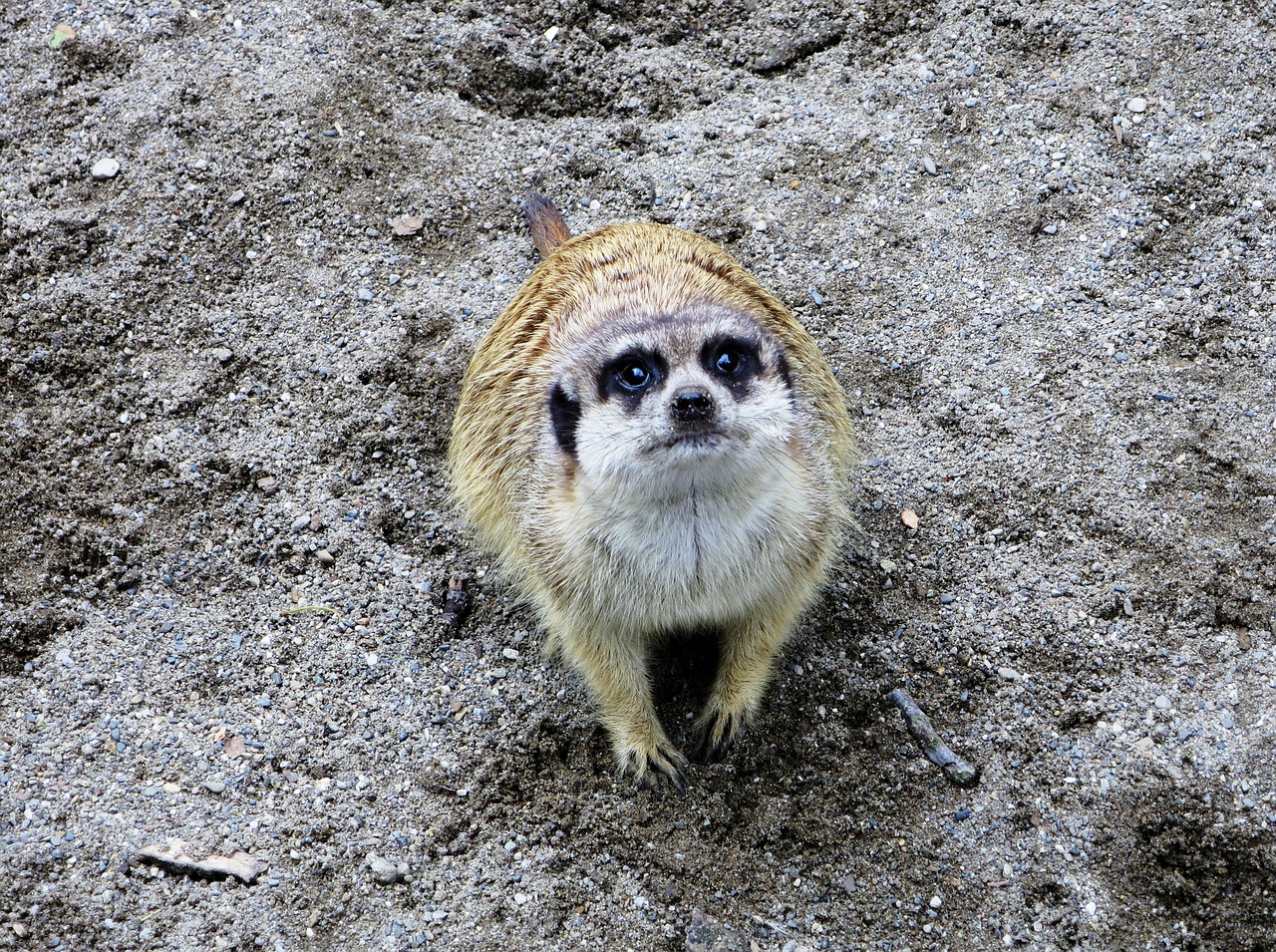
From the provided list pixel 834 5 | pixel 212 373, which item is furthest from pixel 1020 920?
pixel 834 5

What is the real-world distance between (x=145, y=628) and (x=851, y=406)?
107 inches

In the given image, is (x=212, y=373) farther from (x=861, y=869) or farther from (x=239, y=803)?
(x=861, y=869)

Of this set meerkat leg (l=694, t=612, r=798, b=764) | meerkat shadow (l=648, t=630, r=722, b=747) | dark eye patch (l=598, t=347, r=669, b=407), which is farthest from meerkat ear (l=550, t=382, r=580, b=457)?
meerkat shadow (l=648, t=630, r=722, b=747)

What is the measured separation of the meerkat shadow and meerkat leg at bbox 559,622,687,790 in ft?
0.43

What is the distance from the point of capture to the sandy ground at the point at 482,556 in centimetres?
332

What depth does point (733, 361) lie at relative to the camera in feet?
10.5

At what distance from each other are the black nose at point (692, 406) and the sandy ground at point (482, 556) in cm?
131

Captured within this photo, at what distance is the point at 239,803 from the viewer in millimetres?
3469

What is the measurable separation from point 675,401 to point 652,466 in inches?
8.7

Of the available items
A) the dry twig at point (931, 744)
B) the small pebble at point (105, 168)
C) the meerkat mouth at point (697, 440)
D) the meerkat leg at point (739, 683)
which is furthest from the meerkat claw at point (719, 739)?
the small pebble at point (105, 168)

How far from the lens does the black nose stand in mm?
2803

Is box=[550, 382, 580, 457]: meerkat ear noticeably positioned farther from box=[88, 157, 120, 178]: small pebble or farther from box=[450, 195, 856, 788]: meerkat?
box=[88, 157, 120, 178]: small pebble

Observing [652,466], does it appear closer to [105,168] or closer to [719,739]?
[719,739]

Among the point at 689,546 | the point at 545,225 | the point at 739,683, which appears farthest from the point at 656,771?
the point at 545,225
